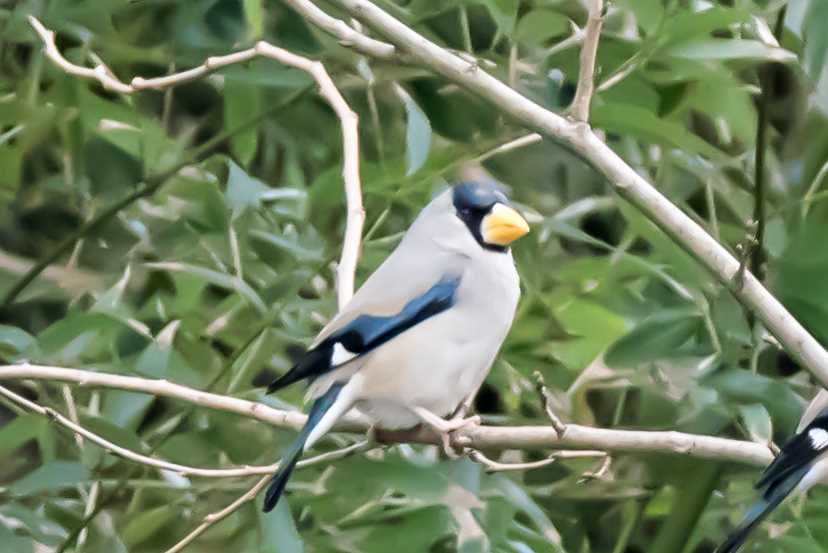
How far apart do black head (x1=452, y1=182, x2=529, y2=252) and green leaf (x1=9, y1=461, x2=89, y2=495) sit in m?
0.44

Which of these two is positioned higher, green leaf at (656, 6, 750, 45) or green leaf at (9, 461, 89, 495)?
green leaf at (656, 6, 750, 45)

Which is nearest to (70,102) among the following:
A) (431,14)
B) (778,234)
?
(431,14)

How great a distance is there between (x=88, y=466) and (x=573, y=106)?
0.66 metres

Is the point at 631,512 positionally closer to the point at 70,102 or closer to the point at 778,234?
the point at 778,234

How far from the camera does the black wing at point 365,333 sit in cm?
142

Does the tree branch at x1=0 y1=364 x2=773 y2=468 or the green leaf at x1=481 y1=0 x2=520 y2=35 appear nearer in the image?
the tree branch at x1=0 y1=364 x2=773 y2=468

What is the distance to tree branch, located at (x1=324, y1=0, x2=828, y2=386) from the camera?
1292 millimetres

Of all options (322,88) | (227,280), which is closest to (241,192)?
(227,280)

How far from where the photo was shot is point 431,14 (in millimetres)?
1808

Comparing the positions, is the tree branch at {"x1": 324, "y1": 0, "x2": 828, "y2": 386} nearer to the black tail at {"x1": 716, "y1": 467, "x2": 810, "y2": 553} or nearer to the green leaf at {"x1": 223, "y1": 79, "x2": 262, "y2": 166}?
the black tail at {"x1": 716, "y1": 467, "x2": 810, "y2": 553}

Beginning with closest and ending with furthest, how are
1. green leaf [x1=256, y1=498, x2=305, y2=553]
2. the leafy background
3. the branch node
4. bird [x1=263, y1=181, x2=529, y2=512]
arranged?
1. the branch node
2. bird [x1=263, y1=181, x2=529, y2=512]
3. green leaf [x1=256, y1=498, x2=305, y2=553]
4. the leafy background

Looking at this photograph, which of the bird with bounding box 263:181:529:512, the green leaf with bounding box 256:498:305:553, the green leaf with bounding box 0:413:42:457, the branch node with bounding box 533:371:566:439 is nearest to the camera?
the branch node with bounding box 533:371:566:439

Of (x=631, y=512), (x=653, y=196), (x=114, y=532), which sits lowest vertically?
(x=631, y=512)

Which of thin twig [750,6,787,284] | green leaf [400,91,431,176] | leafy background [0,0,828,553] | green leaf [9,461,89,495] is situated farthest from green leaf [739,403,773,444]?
green leaf [9,461,89,495]
